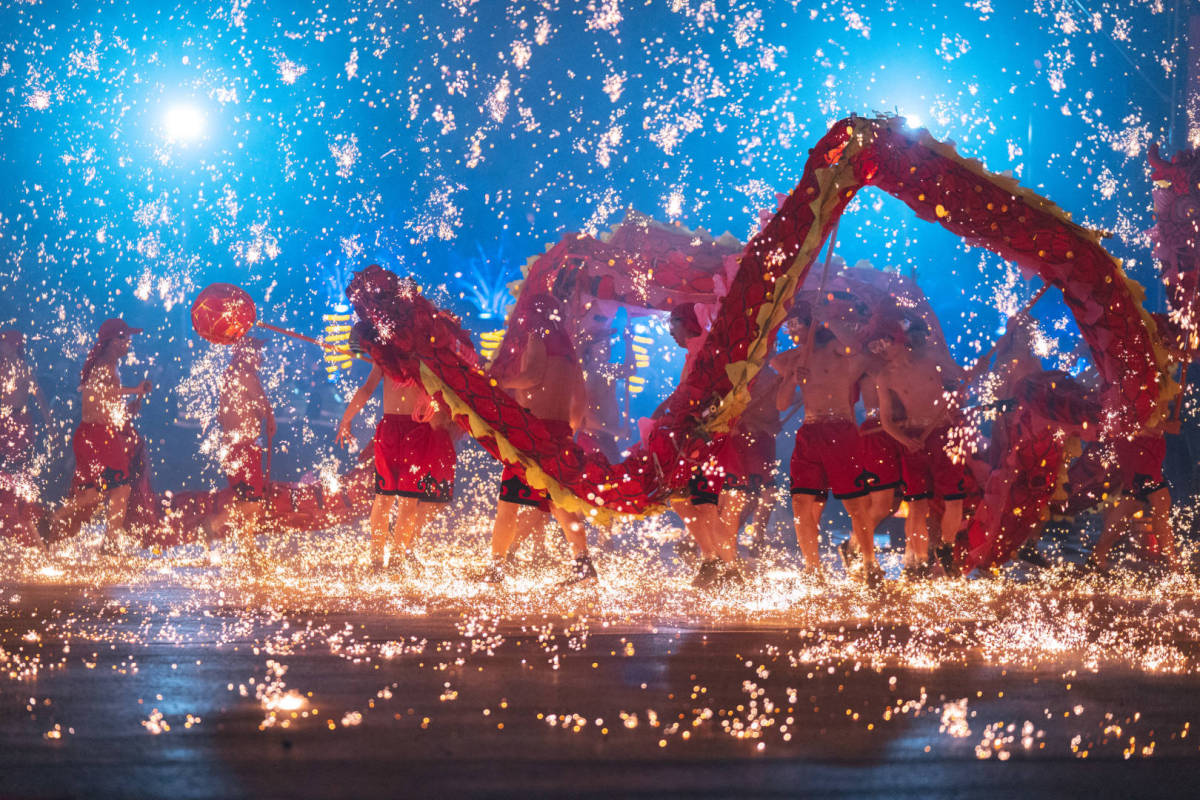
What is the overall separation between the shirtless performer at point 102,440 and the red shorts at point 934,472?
5.29 m

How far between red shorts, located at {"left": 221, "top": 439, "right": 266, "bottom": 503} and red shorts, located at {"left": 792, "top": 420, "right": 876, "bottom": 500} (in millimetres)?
3971

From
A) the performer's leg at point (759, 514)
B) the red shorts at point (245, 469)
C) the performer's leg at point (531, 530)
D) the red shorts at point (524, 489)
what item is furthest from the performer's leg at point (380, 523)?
the performer's leg at point (759, 514)

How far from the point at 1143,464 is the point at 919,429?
149 centimetres

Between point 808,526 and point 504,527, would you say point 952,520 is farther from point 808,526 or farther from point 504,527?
point 504,527

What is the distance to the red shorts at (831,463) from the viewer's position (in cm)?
568

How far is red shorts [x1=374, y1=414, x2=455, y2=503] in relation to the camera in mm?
5984

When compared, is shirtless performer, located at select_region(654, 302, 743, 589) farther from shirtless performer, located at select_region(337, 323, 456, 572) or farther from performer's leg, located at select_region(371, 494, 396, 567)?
performer's leg, located at select_region(371, 494, 396, 567)

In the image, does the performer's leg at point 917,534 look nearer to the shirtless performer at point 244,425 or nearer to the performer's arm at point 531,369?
the performer's arm at point 531,369

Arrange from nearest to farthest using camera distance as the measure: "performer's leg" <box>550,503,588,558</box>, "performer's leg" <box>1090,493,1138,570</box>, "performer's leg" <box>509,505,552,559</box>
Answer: "performer's leg" <box>550,503,588,558</box>, "performer's leg" <box>1090,493,1138,570</box>, "performer's leg" <box>509,505,552,559</box>

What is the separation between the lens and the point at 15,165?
12109 millimetres

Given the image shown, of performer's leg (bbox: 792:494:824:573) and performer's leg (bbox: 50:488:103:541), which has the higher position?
performer's leg (bbox: 50:488:103:541)

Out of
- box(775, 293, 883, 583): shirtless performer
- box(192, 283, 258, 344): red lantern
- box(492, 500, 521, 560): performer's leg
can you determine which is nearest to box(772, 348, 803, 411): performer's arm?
box(775, 293, 883, 583): shirtless performer

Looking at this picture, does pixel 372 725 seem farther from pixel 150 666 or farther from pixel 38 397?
pixel 38 397

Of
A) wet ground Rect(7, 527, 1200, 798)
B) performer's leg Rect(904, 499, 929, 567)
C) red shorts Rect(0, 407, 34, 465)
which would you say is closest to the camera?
wet ground Rect(7, 527, 1200, 798)
